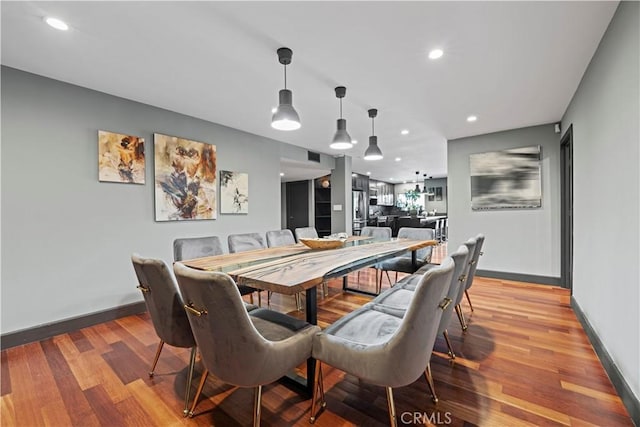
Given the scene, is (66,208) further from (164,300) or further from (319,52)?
(319,52)

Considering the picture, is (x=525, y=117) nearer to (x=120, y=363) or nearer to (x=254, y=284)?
(x=254, y=284)

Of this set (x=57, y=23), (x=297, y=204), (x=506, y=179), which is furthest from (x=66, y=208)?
(x=297, y=204)

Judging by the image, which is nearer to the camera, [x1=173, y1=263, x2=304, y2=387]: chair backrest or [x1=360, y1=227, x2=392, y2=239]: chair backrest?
[x1=173, y1=263, x2=304, y2=387]: chair backrest

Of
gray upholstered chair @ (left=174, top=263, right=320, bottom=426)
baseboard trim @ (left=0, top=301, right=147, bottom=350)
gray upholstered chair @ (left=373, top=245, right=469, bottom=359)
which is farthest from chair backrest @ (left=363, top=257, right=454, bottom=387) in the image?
baseboard trim @ (left=0, top=301, right=147, bottom=350)

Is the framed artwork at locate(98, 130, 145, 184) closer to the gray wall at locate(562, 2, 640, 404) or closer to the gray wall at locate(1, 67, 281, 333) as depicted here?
the gray wall at locate(1, 67, 281, 333)

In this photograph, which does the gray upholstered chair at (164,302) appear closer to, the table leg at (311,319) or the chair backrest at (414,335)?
the table leg at (311,319)

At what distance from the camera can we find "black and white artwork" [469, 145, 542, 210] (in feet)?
13.9

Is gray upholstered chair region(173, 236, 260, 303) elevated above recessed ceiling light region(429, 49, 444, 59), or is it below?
below

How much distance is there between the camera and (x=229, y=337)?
117 cm

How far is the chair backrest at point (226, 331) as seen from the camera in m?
1.12

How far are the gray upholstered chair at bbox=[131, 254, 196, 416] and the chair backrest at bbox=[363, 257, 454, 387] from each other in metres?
1.10

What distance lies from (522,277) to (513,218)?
3.05 ft

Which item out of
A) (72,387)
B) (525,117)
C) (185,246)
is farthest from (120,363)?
(525,117)

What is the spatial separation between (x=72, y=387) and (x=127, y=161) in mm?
2224
